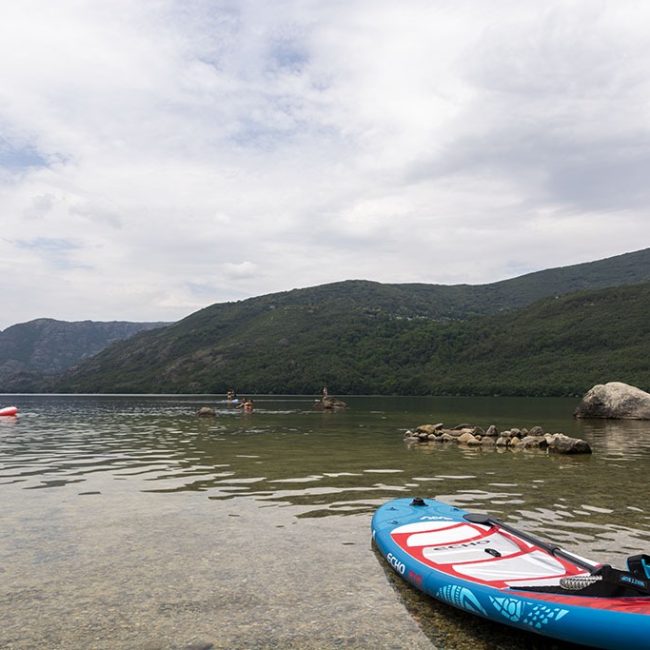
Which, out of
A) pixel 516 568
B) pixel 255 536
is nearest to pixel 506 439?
pixel 255 536

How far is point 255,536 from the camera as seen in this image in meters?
11.7

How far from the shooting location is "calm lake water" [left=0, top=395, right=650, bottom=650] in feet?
24.0

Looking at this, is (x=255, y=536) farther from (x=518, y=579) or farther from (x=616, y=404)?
(x=616, y=404)

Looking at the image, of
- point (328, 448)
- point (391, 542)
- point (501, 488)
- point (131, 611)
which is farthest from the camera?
point (328, 448)

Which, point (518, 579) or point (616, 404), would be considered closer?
point (518, 579)

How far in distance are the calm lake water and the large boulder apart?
26006 mm

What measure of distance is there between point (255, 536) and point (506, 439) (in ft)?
67.8

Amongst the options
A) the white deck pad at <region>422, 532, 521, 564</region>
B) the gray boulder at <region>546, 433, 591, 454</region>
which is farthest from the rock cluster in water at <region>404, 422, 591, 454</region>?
the white deck pad at <region>422, 532, 521, 564</region>

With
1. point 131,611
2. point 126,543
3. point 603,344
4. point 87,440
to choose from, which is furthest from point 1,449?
point 603,344

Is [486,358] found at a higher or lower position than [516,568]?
higher

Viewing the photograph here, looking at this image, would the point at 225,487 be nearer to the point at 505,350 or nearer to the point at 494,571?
the point at 494,571

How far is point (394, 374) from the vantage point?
164m

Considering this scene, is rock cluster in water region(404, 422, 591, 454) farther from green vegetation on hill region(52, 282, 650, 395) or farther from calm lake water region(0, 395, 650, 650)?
green vegetation on hill region(52, 282, 650, 395)

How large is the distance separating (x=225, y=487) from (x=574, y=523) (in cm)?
1011
